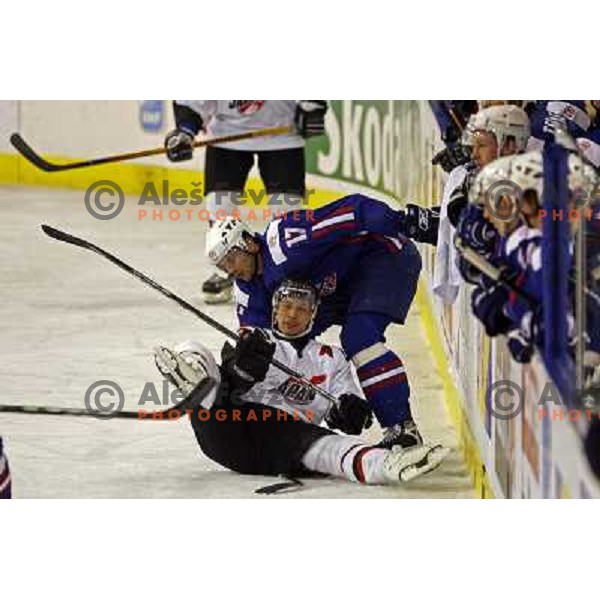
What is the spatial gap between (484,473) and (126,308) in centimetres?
216

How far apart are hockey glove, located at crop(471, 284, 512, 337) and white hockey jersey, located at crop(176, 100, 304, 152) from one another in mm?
2505

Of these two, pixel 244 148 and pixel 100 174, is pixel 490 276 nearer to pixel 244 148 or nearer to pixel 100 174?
pixel 244 148

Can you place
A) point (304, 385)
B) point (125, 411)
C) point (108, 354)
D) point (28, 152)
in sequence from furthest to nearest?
1. point (28, 152)
2. point (108, 354)
3. point (125, 411)
4. point (304, 385)

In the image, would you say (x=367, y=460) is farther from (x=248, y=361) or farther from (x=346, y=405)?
(x=248, y=361)

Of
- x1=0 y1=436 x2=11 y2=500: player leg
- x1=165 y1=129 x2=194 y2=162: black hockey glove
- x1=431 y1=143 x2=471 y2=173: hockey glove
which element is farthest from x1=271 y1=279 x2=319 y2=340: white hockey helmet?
x1=165 y1=129 x2=194 y2=162: black hockey glove

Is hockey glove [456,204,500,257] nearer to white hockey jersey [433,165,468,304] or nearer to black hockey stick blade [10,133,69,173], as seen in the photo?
white hockey jersey [433,165,468,304]

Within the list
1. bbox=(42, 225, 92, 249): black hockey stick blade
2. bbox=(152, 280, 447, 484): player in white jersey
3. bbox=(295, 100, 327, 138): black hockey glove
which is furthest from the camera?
bbox=(295, 100, 327, 138): black hockey glove

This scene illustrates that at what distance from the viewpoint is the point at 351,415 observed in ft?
19.5

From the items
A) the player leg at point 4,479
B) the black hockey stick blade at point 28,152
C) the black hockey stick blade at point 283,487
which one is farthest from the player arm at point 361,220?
the black hockey stick blade at point 28,152

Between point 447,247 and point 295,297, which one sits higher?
point 447,247

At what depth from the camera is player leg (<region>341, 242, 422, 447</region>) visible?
5.98 meters

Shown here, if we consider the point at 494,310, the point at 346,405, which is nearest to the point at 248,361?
the point at 346,405

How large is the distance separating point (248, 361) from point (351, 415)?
0.95 feet
